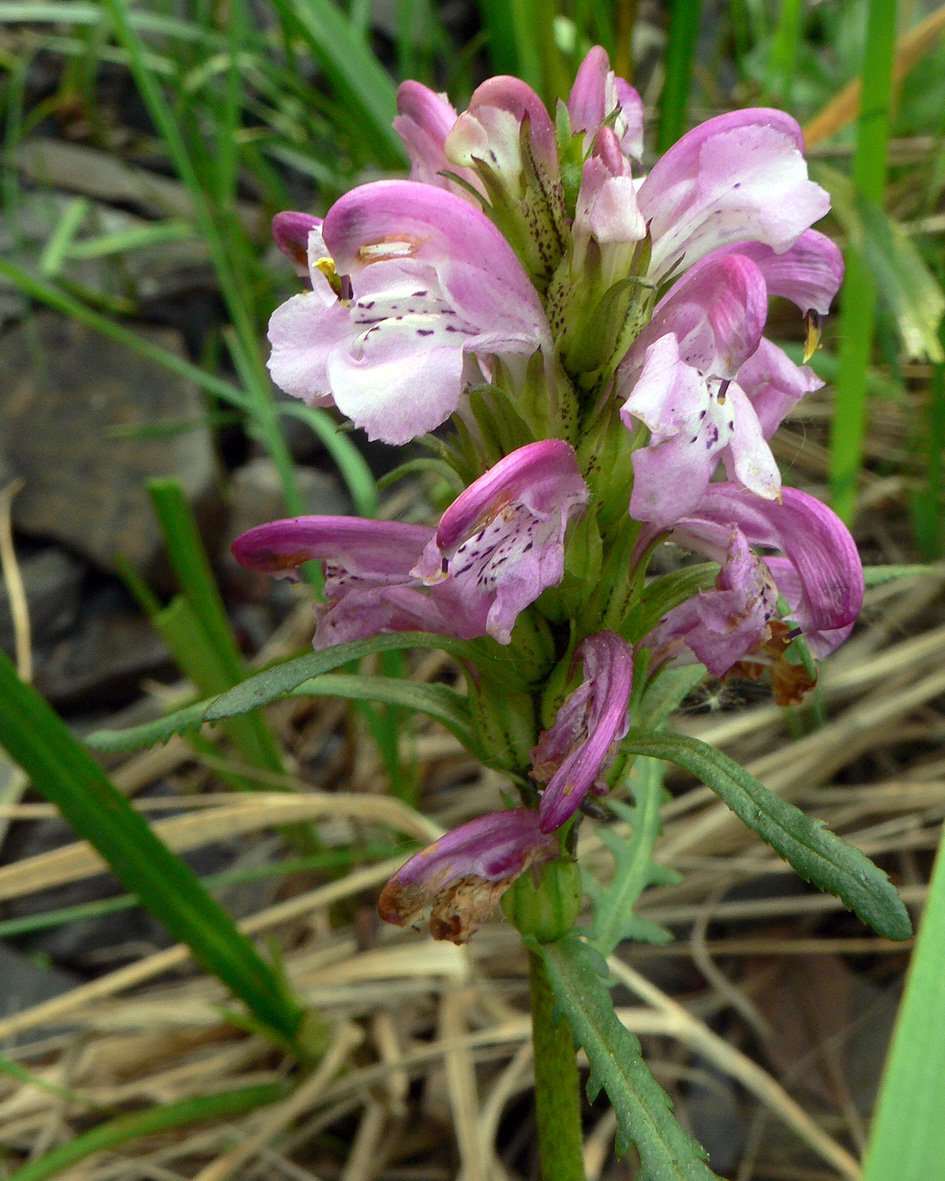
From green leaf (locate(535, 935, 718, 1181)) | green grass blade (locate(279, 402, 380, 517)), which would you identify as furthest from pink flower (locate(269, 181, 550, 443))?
green grass blade (locate(279, 402, 380, 517))

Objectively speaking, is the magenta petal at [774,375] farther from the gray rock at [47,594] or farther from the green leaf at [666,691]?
the gray rock at [47,594]

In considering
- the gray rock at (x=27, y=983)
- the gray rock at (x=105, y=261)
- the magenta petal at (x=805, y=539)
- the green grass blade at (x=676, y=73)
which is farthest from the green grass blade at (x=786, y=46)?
the gray rock at (x=27, y=983)

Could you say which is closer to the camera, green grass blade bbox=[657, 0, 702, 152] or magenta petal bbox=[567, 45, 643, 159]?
magenta petal bbox=[567, 45, 643, 159]

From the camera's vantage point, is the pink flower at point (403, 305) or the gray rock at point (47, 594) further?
the gray rock at point (47, 594)

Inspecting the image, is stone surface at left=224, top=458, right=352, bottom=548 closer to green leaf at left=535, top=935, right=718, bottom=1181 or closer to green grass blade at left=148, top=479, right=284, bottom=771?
green grass blade at left=148, top=479, right=284, bottom=771

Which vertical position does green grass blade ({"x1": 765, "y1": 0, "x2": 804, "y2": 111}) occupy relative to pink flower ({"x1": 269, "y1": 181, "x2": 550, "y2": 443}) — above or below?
above

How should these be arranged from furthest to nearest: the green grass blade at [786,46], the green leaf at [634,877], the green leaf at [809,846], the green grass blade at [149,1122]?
1. the green grass blade at [786,46]
2. the green grass blade at [149,1122]
3. the green leaf at [634,877]
4. the green leaf at [809,846]
